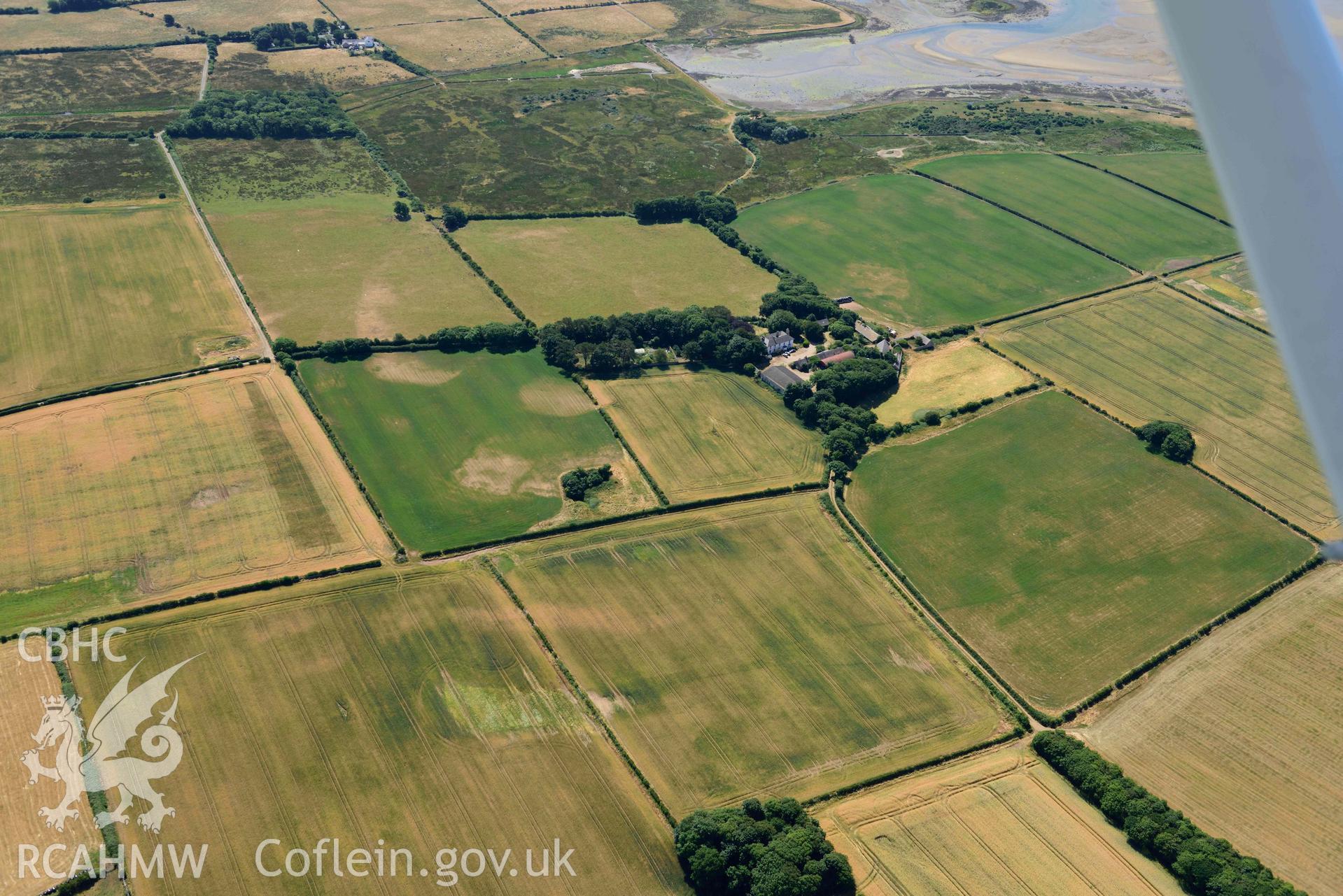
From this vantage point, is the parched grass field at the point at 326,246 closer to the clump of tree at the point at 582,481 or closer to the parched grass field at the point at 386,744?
the clump of tree at the point at 582,481

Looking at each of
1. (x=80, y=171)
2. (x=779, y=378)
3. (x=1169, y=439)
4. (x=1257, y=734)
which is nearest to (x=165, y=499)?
(x=779, y=378)

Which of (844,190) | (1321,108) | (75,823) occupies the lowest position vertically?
(75,823)

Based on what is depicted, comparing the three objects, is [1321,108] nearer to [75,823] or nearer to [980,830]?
[980,830]

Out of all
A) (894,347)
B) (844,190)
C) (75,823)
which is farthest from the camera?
(844,190)

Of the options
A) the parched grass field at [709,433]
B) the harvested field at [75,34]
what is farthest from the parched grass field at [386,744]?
the harvested field at [75,34]

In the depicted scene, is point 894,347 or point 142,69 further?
point 142,69

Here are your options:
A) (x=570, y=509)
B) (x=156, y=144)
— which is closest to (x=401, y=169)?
(x=156, y=144)

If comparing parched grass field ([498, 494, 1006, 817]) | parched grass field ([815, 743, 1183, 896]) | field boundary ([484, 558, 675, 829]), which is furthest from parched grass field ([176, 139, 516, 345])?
parched grass field ([815, 743, 1183, 896])
